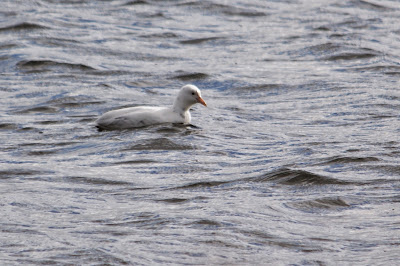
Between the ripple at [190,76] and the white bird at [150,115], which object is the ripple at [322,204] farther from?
the ripple at [190,76]

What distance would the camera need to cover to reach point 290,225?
7.75 m

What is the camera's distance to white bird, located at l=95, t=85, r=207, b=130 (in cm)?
1164

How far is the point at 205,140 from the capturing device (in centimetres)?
1136

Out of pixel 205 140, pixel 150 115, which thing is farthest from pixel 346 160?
pixel 150 115

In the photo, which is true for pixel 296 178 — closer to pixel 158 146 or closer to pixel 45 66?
pixel 158 146

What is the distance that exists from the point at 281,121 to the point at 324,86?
7.96ft

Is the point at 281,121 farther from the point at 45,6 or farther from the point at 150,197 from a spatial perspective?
the point at 45,6

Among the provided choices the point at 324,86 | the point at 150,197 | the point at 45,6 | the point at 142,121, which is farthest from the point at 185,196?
the point at 45,6

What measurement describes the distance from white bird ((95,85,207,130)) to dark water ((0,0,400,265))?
0.51ft

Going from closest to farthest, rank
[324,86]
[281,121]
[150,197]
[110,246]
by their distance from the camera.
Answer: [110,246]
[150,197]
[281,121]
[324,86]

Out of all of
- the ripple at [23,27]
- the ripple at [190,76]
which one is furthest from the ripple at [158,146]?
the ripple at [23,27]

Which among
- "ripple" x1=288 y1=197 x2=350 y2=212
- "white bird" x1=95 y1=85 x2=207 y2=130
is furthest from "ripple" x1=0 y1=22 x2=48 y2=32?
"ripple" x1=288 y1=197 x2=350 y2=212

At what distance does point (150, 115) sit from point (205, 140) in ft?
2.98

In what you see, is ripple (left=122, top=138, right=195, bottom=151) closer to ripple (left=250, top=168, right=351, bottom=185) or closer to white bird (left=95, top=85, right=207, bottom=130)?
white bird (left=95, top=85, right=207, bottom=130)
